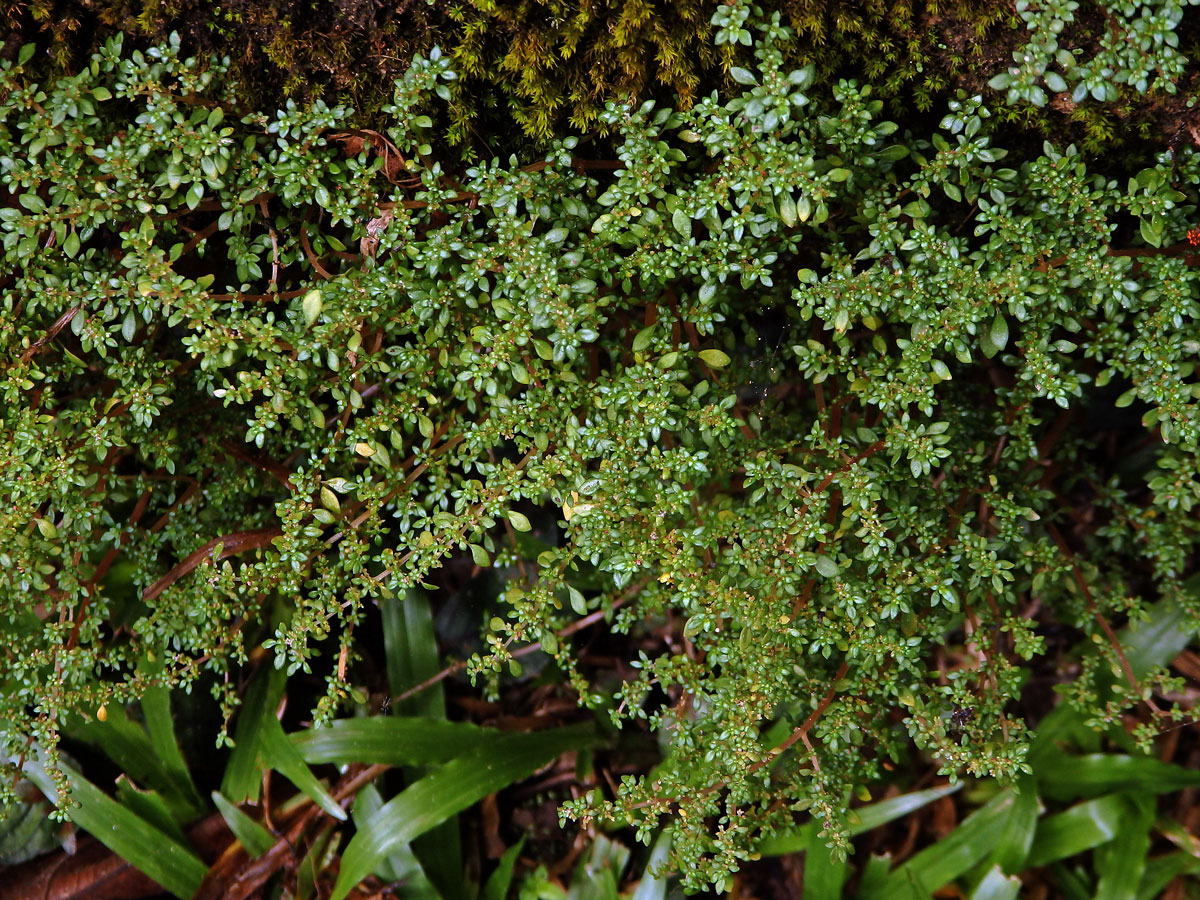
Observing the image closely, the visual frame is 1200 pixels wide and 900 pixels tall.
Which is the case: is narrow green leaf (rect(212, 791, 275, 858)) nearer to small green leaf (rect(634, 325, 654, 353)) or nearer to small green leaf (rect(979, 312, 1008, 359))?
small green leaf (rect(634, 325, 654, 353))

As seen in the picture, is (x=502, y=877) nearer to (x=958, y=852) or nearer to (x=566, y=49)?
(x=958, y=852)

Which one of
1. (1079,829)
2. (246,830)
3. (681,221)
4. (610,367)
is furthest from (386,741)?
A: (1079,829)

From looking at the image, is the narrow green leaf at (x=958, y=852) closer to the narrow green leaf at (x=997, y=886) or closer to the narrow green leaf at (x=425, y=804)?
the narrow green leaf at (x=997, y=886)

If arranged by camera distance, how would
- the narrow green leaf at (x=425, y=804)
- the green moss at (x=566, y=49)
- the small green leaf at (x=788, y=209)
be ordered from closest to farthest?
the small green leaf at (x=788, y=209), the green moss at (x=566, y=49), the narrow green leaf at (x=425, y=804)

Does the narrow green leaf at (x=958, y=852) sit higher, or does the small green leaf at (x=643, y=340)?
the small green leaf at (x=643, y=340)

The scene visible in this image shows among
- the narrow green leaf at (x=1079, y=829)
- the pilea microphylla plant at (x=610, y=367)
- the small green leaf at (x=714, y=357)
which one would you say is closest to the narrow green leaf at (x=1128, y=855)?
the narrow green leaf at (x=1079, y=829)
